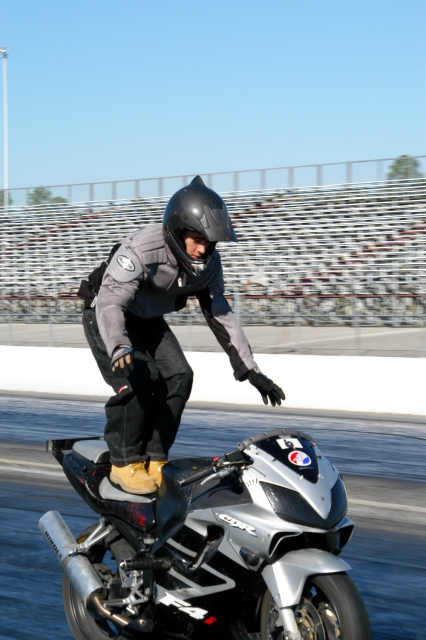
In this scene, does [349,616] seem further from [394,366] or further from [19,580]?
[394,366]

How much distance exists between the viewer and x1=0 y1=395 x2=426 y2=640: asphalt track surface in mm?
4512

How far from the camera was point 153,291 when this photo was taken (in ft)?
13.8

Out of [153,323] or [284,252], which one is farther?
[284,252]

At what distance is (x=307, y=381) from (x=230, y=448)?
161 inches

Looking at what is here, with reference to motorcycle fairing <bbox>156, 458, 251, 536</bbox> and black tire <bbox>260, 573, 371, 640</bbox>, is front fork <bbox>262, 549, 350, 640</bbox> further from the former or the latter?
motorcycle fairing <bbox>156, 458, 251, 536</bbox>

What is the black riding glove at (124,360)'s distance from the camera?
11.9 feet

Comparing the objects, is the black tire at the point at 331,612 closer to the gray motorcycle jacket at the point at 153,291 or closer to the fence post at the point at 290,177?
the gray motorcycle jacket at the point at 153,291

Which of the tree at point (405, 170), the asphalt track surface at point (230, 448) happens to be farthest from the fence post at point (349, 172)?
the asphalt track surface at point (230, 448)

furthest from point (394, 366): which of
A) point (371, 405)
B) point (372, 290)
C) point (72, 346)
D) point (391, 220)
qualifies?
point (391, 220)

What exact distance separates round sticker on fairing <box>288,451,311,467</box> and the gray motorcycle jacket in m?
0.88

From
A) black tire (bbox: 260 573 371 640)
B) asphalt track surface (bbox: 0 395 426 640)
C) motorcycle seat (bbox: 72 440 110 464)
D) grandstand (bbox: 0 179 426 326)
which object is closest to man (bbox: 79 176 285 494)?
motorcycle seat (bbox: 72 440 110 464)

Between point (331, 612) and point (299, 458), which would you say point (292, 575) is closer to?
point (331, 612)

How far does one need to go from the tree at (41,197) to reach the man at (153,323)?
1009 inches

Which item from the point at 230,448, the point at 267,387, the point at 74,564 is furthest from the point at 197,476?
the point at 230,448
